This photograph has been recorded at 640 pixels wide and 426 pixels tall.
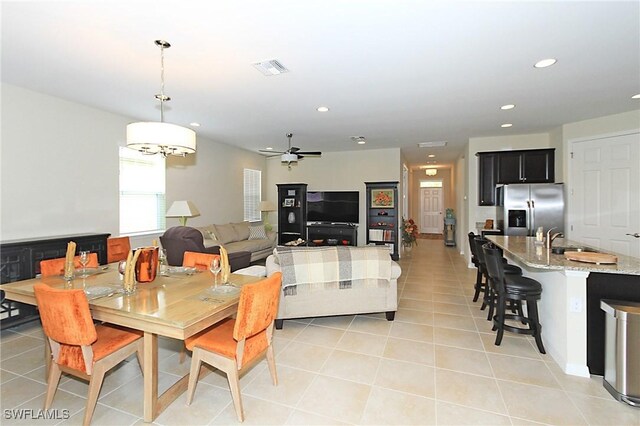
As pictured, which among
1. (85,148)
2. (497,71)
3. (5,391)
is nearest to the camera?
(5,391)

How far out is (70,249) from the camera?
8.48 ft

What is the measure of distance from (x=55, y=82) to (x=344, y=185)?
20.2 ft

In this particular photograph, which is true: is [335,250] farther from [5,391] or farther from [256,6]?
[5,391]

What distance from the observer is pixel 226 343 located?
2.14 m

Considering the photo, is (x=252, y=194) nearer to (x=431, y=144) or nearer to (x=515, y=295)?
(x=431, y=144)

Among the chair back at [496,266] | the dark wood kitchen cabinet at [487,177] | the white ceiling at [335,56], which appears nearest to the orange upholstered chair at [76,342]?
the white ceiling at [335,56]

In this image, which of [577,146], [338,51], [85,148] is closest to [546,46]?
[338,51]

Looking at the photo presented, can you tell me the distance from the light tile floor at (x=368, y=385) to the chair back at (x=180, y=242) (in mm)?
1819

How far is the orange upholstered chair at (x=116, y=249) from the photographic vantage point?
12.7ft

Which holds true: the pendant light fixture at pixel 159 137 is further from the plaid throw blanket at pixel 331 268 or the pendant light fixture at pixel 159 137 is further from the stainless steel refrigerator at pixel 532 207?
the stainless steel refrigerator at pixel 532 207

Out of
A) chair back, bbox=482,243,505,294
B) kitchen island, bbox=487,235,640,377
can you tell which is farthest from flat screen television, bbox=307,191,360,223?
kitchen island, bbox=487,235,640,377

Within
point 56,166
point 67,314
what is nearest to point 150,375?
point 67,314

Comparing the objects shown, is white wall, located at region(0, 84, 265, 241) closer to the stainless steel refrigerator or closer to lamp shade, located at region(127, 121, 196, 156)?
lamp shade, located at region(127, 121, 196, 156)

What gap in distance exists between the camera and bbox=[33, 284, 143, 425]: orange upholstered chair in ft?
6.02
